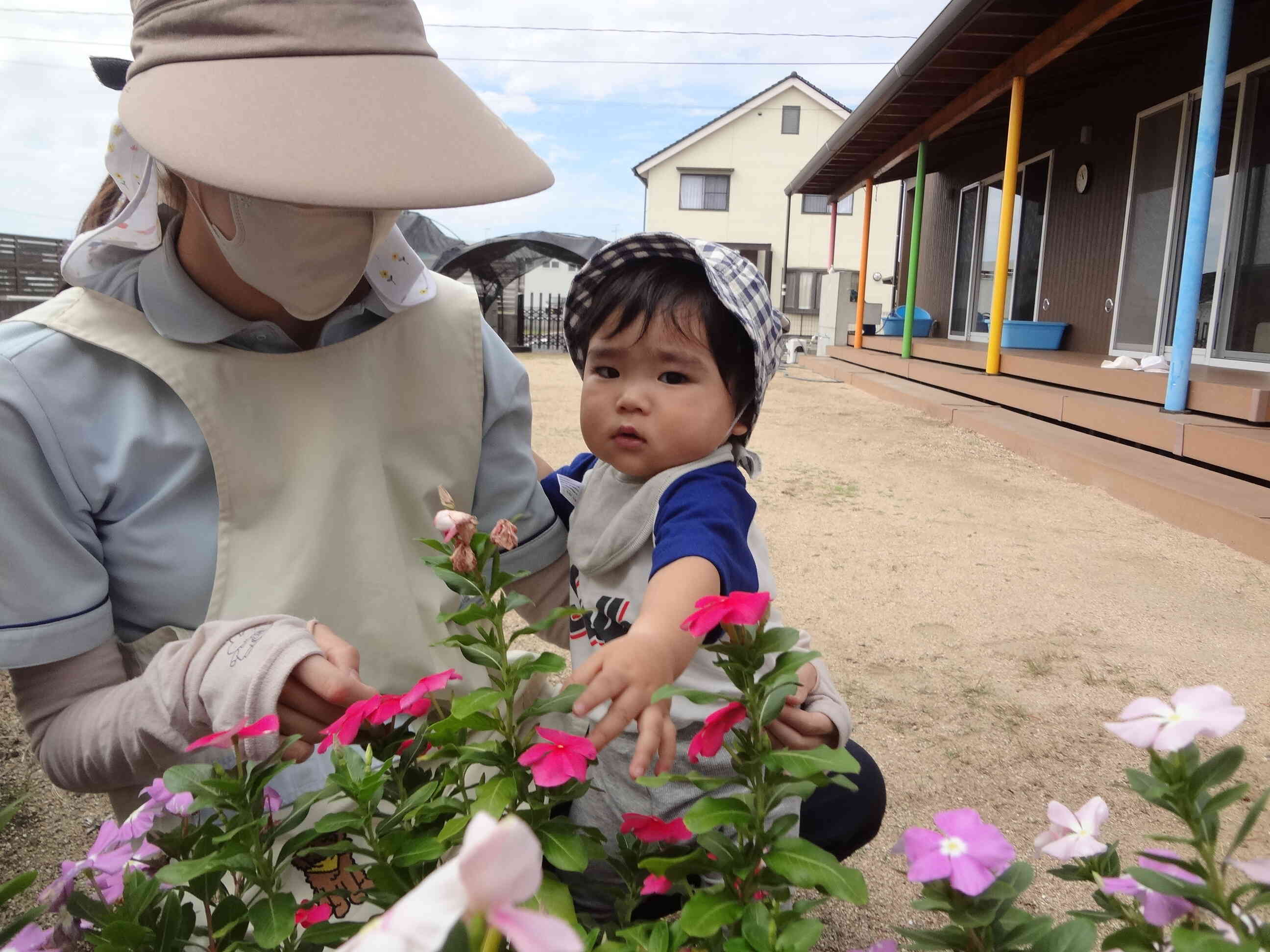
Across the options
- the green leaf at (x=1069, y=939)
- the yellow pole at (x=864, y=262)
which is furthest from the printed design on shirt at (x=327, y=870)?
the yellow pole at (x=864, y=262)

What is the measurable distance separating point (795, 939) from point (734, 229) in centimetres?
2686

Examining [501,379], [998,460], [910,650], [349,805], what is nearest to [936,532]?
[910,650]

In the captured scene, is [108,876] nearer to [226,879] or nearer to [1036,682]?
[226,879]

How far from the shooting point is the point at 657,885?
2.85ft

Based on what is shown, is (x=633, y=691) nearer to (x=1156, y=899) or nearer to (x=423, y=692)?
(x=423, y=692)

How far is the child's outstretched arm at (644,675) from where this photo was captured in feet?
2.60

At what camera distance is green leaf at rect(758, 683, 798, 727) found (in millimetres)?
678

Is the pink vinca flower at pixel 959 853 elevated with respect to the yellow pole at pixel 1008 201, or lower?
lower

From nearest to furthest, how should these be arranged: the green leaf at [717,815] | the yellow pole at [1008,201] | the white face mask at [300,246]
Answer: the green leaf at [717,815], the white face mask at [300,246], the yellow pole at [1008,201]

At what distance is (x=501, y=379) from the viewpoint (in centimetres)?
158

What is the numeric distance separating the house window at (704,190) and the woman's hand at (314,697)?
87.8 ft

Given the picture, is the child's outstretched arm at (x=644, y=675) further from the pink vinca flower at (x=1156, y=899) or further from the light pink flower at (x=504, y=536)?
the pink vinca flower at (x=1156, y=899)

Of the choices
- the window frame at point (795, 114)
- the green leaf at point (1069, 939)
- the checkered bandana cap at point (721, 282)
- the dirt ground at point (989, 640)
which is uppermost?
the window frame at point (795, 114)

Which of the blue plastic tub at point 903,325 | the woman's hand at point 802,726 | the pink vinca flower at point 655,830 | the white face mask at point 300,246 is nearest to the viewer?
the pink vinca flower at point 655,830
